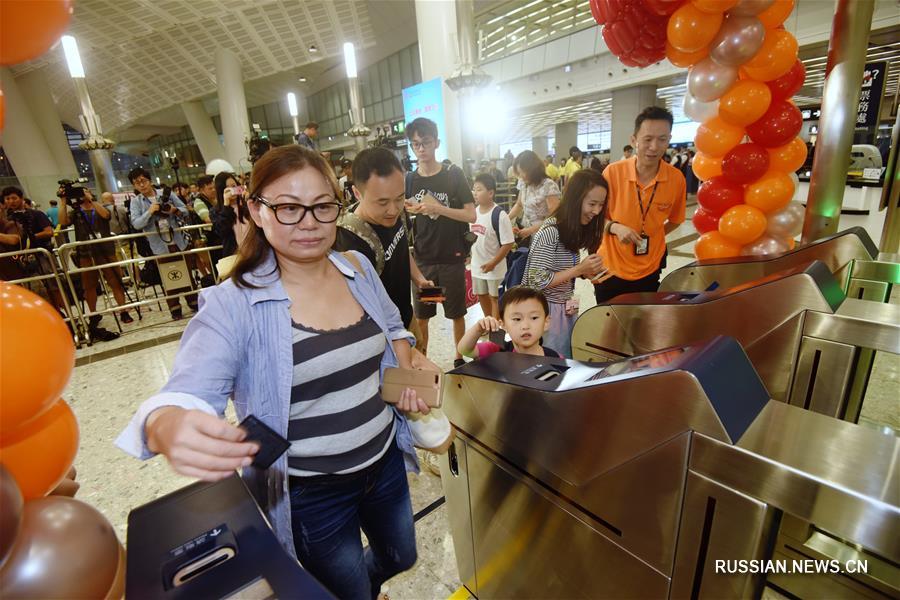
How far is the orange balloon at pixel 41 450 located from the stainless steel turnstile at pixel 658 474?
2.84 ft

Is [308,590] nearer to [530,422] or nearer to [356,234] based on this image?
[530,422]

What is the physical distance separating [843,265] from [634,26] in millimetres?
1713

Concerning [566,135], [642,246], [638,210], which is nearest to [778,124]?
[638,210]

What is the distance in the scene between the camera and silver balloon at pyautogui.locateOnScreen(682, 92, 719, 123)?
8.83 feet

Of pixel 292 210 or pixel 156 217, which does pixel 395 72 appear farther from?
pixel 292 210

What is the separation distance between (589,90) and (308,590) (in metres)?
15.7

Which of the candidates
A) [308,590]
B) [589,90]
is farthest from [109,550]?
[589,90]

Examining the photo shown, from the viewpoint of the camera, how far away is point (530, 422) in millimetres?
1085

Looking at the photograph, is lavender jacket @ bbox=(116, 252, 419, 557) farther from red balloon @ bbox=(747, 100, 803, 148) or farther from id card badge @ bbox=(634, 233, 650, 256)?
red balloon @ bbox=(747, 100, 803, 148)

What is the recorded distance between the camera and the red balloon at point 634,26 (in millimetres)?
2480

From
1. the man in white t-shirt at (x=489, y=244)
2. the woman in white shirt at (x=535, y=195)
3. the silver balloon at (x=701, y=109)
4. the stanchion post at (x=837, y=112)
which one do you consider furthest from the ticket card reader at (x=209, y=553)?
the woman in white shirt at (x=535, y=195)

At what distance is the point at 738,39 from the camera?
224cm

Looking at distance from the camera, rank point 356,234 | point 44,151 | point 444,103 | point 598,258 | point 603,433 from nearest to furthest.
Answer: point 603,433 → point 356,234 → point 598,258 → point 444,103 → point 44,151

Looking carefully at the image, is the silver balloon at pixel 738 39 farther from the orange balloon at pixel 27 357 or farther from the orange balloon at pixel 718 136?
the orange balloon at pixel 27 357
